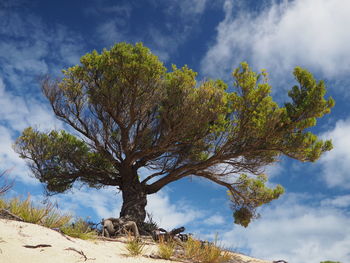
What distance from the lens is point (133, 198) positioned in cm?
1549

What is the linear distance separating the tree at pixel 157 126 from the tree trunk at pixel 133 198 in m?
0.05

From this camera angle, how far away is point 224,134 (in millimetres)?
15844

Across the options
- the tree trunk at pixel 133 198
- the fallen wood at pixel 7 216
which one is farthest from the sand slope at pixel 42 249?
the tree trunk at pixel 133 198

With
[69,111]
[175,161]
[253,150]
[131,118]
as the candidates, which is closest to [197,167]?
[175,161]

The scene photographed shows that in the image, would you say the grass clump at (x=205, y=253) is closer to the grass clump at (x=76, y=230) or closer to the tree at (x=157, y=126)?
the grass clump at (x=76, y=230)

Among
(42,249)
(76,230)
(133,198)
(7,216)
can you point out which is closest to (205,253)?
(76,230)

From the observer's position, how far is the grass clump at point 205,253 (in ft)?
25.5

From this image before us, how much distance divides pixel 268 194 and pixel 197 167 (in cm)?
546

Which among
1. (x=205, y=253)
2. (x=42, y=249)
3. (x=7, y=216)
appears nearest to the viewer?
(x=42, y=249)

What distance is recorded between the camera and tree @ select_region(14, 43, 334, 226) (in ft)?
46.4

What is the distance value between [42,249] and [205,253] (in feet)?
11.9

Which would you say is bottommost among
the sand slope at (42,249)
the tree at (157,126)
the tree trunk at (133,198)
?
the sand slope at (42,249)

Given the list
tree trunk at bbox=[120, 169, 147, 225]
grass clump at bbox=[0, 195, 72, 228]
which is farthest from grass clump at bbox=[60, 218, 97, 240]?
tree trunk at bbox=[120, 169, 147, 225]

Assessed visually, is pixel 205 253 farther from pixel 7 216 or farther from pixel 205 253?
pixel 7 216
